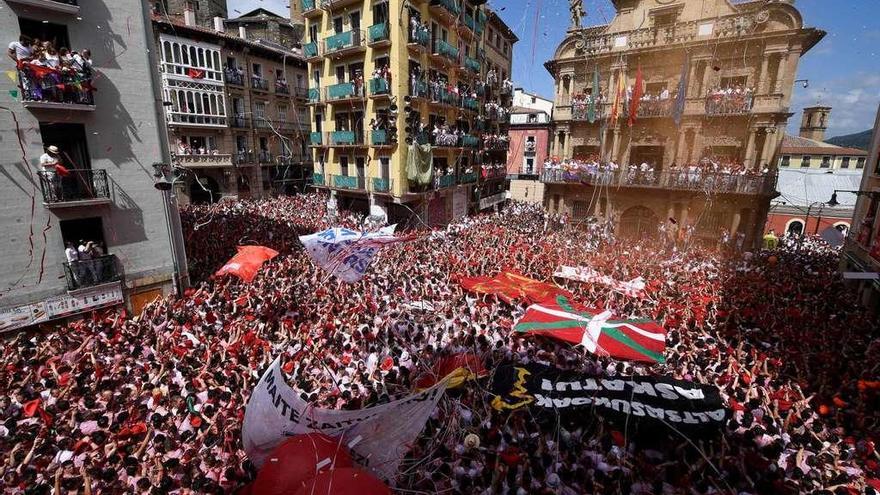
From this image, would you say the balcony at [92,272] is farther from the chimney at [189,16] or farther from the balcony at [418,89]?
the chimney at [189,16]

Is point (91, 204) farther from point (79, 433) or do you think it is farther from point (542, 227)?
point (542, 227)

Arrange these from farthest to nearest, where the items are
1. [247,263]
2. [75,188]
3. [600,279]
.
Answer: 1. [600,279]
2. [247,263]
3. [75,188]

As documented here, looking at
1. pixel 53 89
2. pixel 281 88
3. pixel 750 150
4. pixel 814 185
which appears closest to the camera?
pixel 53 89

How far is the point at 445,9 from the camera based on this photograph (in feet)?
79.6

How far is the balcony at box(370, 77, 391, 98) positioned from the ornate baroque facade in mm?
11724

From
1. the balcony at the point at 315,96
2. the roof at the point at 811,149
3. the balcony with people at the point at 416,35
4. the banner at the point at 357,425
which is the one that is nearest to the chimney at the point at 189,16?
the balcony at the point at 315,96

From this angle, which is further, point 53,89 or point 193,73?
point 193,73

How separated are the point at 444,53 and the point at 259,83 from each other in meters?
16.0

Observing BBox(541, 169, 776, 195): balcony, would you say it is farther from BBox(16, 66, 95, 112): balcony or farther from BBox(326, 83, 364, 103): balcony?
BBox(16, 66, 95, 112): balcony

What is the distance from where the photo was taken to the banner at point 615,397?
7.54 meters

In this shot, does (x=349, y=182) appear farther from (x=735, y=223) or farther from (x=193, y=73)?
(x=735, y=223)

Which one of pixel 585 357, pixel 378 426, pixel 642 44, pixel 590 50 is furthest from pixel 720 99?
pixel 378 426

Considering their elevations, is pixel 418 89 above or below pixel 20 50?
above

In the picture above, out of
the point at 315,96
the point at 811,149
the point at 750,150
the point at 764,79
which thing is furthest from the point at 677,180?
the point at 811,149
